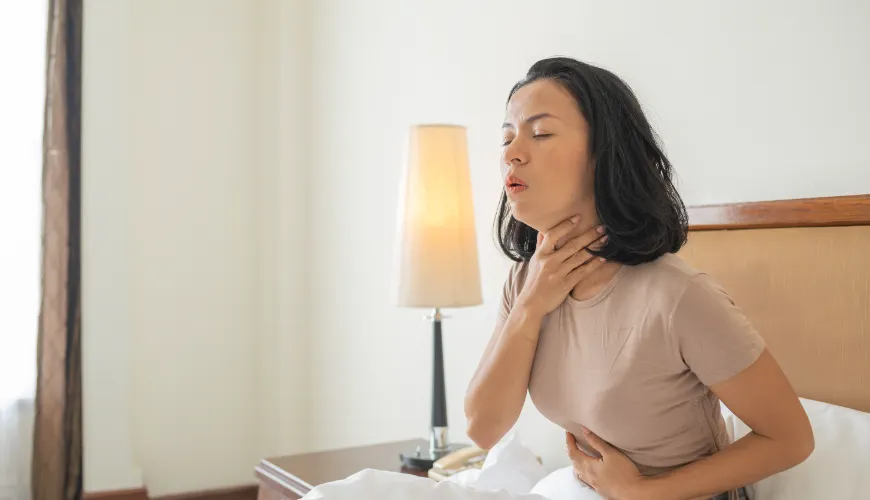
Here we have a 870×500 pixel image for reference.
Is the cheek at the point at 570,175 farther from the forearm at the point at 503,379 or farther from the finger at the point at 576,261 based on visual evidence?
the forearm at the point at 503,379

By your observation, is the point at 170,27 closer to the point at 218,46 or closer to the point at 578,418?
the point at 218,46

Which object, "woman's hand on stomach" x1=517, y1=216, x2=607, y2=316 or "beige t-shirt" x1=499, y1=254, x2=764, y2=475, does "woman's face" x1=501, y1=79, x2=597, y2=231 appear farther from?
"beige t-shirt" x1=499, y1=254, x2=764, y2=475

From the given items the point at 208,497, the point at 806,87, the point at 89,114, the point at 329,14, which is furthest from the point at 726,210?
the point at 208,497

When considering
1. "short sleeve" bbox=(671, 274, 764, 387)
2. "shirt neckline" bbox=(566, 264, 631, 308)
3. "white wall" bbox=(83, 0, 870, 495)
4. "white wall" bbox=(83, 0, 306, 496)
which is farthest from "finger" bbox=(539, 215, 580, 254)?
"white wall" bbox=(83, 0, 306, 496)

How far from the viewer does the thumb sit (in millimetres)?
1345

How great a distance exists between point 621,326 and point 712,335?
0.14m

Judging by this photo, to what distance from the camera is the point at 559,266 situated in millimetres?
1394

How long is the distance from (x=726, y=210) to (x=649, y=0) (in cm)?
57

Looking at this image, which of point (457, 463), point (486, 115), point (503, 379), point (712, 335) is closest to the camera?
point (712, 335)

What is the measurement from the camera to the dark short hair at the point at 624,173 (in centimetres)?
129

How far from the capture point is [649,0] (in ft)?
6.49

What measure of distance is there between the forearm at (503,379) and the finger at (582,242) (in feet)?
0.34

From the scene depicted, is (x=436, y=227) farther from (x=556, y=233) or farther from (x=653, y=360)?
(x=653, y=360)

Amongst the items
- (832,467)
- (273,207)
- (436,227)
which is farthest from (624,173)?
(273,207)
